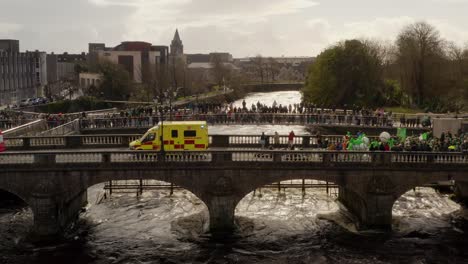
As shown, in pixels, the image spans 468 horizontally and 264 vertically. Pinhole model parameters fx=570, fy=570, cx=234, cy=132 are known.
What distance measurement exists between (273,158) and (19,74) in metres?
88.8

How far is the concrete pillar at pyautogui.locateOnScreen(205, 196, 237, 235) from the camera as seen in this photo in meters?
31.0

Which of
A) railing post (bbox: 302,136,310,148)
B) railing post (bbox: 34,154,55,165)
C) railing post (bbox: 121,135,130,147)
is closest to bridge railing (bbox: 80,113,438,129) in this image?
railing post (bbox: 121,135,130,147)

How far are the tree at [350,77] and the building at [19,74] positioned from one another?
5582cm

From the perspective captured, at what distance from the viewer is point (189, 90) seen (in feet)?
407

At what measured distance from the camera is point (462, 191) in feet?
124

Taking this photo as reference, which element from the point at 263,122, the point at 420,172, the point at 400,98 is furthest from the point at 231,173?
the point at 400,98

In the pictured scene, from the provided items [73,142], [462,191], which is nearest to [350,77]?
[462,191]

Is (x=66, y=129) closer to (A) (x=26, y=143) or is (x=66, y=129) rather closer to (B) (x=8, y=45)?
(A) (x=26, y=143)

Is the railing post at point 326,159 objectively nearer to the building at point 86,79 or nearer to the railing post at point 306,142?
the railing post at point 306,142

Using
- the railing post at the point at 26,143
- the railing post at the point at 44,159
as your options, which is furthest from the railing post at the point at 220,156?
the railing post at the point at 26,143

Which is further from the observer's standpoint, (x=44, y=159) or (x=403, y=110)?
(x=403, y=110)

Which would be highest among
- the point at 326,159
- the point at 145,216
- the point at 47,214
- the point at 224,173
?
the point at 326,159

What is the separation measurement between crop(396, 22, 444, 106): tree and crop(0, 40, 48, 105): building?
6683 centimetres

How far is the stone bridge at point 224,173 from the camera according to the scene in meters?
30.9
